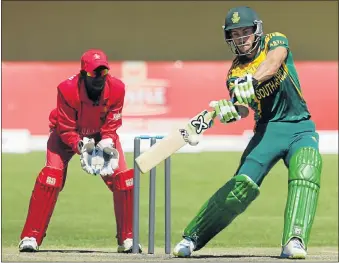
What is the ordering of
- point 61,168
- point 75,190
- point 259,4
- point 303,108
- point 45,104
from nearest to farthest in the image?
point 303,108 → point 61,168 → point 75,190 → point 45,104 → point 259,4

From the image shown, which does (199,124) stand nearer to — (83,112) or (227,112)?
(227,112)

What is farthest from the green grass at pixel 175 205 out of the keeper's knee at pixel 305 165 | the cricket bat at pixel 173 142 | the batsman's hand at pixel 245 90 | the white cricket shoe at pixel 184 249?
the batsman's hand at pixel 245 90

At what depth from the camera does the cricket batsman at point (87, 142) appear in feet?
23.4

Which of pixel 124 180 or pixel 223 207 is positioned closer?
pixel 223 207

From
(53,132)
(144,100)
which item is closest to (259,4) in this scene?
(144,100)

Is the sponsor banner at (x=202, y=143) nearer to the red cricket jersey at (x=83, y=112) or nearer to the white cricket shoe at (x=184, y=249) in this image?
the red cricket jersey at (x=83, y=112)

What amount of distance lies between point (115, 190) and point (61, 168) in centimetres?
42

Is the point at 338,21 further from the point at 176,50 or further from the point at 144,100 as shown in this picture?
the point at 144,100

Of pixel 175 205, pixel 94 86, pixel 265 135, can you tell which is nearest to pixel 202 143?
pixel 175 205

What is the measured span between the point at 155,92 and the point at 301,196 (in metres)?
9.57

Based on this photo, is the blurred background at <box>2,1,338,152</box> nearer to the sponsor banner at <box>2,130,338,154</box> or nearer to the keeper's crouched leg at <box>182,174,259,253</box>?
the sponsor banner at <box>2,130,338,154</box>

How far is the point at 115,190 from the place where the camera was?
750 cm

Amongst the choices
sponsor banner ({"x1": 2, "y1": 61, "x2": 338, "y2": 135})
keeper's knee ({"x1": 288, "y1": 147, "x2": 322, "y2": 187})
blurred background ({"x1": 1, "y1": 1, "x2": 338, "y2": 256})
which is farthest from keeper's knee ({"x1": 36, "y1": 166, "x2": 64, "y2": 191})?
sponsor banner ({"x1": 2, "y1": 61, "x2": 338, "y2": 135})

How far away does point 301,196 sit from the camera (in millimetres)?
6367
